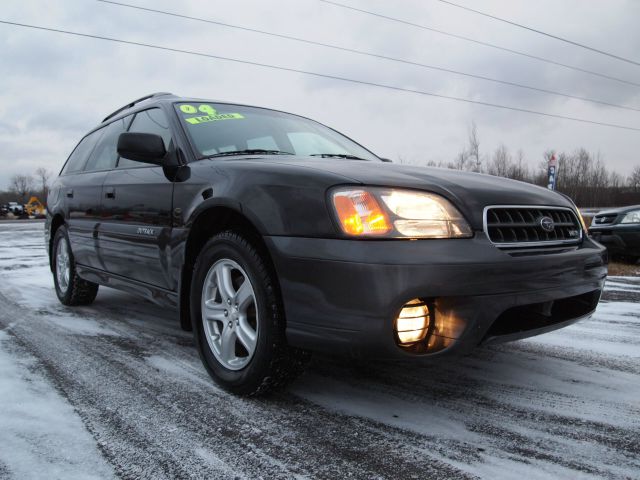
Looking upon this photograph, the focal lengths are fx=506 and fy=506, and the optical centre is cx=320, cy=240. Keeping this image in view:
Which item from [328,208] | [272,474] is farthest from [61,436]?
[328,208]

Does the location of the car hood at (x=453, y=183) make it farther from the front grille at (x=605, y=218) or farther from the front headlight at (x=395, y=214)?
the front grille at (x=605, y=218)

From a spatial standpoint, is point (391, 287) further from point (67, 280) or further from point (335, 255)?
point (67, 280)

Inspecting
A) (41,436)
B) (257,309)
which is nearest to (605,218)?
(257,309)

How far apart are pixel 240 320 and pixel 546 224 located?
4.71 feet

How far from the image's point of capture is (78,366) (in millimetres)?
2738

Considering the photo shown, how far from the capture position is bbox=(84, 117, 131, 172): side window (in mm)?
3801

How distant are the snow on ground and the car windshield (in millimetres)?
1231

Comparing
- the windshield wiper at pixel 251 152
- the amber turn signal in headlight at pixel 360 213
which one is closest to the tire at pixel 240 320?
the amber turn signal in headlight at pixel 360 213

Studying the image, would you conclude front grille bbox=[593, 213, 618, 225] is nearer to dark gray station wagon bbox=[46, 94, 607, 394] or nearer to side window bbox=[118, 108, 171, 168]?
dark gray station wagon bbox=[46, 94, 607, 394]

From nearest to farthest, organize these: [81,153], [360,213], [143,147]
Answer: [360,213], [143,147], [81,153]

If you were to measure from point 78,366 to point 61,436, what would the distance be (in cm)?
90

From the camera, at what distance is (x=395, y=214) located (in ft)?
6.24

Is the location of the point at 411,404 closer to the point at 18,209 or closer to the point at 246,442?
the point at 246,442

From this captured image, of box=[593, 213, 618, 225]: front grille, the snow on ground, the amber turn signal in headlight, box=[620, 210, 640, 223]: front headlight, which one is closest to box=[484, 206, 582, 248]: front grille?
the amber turn signal in headlight
